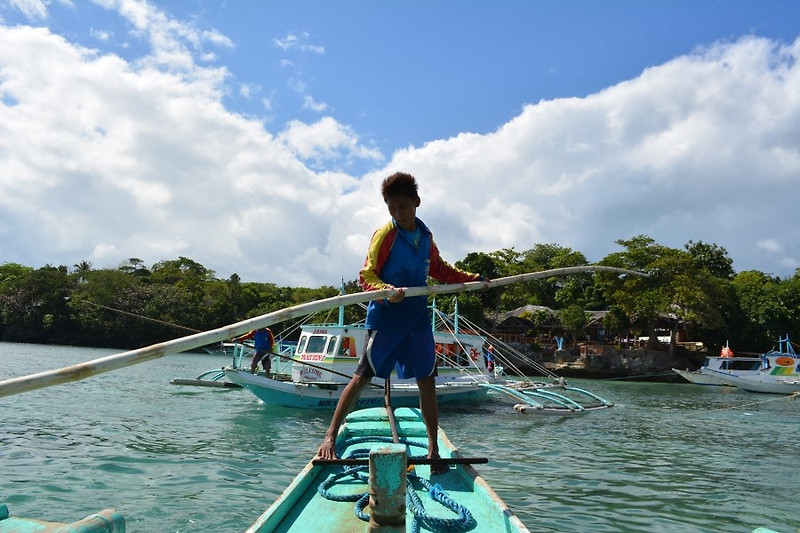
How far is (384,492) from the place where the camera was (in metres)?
2.43

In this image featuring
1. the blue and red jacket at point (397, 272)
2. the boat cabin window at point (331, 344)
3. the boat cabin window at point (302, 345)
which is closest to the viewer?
the blue and red jacket at point (397, 272)

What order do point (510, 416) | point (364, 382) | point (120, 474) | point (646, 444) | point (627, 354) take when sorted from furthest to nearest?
point (627, 354) < point (510, 416) < point (646, 444) < point (120, 474) < point (364, 382)

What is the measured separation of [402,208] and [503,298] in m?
57.4

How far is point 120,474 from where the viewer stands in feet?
24.1

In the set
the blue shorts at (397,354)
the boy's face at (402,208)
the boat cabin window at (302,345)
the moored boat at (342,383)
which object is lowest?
the moored boat at (342,383)

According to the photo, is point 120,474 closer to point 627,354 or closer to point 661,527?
Result: point 661,527

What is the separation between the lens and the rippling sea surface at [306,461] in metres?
5.96

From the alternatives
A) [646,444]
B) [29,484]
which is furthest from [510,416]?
[29,484]

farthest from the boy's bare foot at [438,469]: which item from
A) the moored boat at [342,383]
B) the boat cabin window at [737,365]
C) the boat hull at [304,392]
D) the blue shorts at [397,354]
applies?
the boat cabin window at [737,365]

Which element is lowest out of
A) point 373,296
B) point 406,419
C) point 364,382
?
point 406,419

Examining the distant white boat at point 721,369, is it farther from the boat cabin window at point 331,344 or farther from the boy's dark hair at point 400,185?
the boy's dark hair at point 400,185

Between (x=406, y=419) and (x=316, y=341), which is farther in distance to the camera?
(x=316, y=341)

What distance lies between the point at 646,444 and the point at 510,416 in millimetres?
4609

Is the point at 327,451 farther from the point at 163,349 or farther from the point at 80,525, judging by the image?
the point at 80,525
